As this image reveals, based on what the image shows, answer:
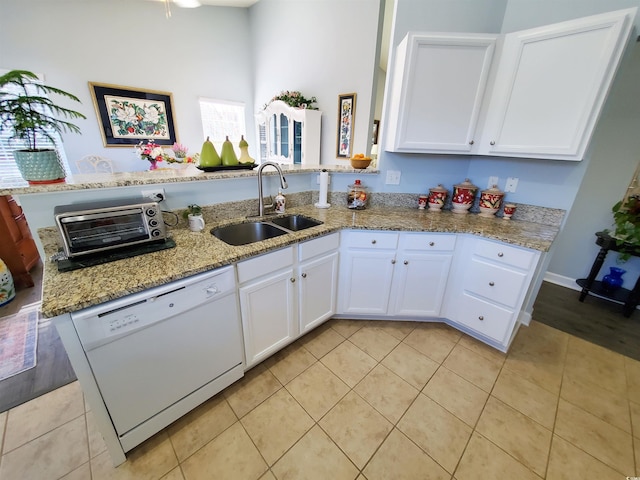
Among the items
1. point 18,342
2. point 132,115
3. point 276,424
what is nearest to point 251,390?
point 276,424

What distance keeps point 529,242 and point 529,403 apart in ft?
3.13

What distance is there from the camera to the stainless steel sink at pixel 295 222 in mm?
1860

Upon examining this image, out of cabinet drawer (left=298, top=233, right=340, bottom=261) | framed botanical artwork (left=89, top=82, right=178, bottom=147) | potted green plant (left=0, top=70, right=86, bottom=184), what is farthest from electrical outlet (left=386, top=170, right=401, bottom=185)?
framed botanical artwork (left=89, top=82, right=178, bottom=147)

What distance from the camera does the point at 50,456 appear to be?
1187mm

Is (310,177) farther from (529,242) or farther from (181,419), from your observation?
(181,419)

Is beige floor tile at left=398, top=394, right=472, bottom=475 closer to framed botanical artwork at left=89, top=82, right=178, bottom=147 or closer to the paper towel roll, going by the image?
the paper towel roll

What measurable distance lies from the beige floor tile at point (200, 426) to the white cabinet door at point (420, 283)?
135 cm

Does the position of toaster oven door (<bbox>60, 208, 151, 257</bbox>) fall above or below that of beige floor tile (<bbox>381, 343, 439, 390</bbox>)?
above

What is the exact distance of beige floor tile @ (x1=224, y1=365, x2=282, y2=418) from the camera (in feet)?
4.73

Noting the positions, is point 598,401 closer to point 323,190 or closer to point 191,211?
point 323,190

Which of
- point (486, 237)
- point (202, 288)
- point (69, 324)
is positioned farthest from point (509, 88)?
point (69, 324)

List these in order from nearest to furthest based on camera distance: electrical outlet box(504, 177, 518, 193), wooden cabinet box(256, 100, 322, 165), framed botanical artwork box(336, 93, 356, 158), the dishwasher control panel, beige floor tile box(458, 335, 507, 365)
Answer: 1. the dishwasher control panel
2. beige floor tile box(458, 335, 507, 365)
3. electrical outlet box(504, 177, 518, 193)
4. framed botanical artwork box(336, 93, 356, 158)
5. wooden cabinet box(256, 100, 322, 165)

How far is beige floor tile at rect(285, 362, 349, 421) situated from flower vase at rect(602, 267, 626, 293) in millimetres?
2786

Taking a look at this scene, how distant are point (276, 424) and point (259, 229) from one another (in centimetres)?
117
